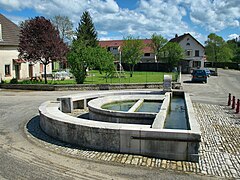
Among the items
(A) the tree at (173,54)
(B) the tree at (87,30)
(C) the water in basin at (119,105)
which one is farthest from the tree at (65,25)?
(C) the water in basin at (119,105)

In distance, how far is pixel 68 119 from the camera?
9.03 meters

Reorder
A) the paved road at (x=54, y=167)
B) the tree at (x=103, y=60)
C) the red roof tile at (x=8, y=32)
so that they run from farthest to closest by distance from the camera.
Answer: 1. the red roof tile at (x=8, y=32)
2. the tree at (x=103, y=60)
3. the paved road at (x=54, y=167)

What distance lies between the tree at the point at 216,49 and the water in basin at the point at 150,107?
54.5 meters

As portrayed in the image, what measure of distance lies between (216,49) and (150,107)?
5772 cm

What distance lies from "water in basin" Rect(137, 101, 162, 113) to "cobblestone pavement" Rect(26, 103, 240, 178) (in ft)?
7.74

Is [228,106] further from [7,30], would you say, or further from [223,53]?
[223,53]

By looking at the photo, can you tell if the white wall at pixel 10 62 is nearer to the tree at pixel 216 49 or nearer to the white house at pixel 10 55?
the white house at pixel 10 55

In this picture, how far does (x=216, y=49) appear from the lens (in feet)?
212

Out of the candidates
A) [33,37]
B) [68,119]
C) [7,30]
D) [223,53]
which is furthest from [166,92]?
[223,53]

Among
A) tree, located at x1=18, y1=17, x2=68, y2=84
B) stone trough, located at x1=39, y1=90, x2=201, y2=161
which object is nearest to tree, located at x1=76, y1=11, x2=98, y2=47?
tree, located at x1=18, y1=17, x2=68, y2=84

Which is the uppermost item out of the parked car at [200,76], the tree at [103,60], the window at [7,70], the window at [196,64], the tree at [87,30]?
the tree at [87,30]

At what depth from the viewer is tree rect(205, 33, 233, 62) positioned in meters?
64.0

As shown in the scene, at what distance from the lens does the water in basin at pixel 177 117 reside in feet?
31.5

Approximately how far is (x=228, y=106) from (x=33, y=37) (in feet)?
67.2
